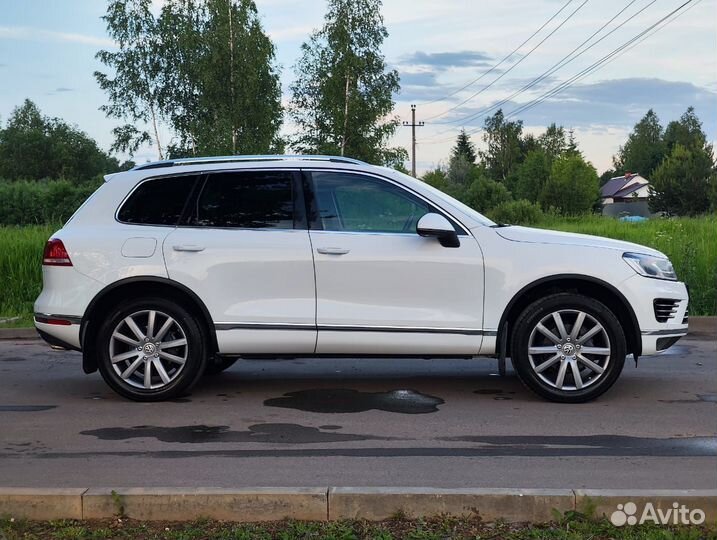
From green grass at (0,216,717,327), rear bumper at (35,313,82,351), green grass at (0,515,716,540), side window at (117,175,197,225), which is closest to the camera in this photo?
green grass at (0,515,716,540)

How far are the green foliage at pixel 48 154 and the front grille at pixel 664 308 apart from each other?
93715mm

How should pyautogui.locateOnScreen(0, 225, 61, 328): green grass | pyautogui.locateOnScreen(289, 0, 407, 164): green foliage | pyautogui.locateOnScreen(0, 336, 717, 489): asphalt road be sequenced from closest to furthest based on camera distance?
pyautogui.locateOnScreen(0, 336, 717, 489): asphalt road, pyautogui.locateOnScreen(0, 225, 61, 328): green grass, pyautogui.locateOnScreen(289, 0, 407, 164): green foliage

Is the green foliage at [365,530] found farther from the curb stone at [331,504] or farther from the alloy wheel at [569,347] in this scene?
the alloy wheel at [569,347]

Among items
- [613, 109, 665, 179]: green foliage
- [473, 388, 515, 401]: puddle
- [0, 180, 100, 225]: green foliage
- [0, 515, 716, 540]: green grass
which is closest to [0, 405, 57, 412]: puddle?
[0, 515, 716, 540]: green grass

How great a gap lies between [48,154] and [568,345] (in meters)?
98.2

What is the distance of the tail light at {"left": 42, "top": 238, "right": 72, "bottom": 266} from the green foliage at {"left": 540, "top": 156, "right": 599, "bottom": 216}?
83.6 meters

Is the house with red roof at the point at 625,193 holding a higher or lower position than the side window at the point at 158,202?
higher

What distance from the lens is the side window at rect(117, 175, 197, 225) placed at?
22.3 feet

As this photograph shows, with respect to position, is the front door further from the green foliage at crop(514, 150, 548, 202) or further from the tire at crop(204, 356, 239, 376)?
the green foliage at crop(514, 150, 548, 202)

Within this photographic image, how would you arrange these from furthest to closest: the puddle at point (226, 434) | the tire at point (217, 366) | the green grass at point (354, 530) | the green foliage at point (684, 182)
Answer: the green foliage at point (684, 182) < the tire at point (217, 366) < the puddle at point (226, 434) < the green grass at point (354, 530)

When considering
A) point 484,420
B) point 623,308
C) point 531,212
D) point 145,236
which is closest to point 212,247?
point 145,236

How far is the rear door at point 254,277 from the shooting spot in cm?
654

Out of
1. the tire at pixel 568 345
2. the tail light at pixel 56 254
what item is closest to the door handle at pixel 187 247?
the tail light at pixel 56 254

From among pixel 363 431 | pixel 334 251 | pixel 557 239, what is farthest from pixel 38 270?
pixel 557 239
